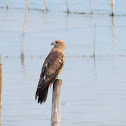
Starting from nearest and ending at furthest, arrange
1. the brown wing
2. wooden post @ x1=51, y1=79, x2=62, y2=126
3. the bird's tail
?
wooden post @ x1=51, y1=79, x2=62, y2=126, the bird's tail, the brown wing

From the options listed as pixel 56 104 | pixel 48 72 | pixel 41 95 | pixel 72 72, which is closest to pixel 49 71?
pixel 48 72

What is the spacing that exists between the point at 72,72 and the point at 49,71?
13.7 m

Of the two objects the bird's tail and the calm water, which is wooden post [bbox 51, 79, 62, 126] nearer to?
the bird's tail

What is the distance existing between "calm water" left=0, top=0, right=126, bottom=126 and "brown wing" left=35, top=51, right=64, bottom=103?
181 inches

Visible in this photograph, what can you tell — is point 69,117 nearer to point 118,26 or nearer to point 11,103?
point 11,103

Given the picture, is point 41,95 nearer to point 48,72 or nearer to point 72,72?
point 48,72

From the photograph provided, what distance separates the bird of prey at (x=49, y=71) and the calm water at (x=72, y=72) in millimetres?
4514

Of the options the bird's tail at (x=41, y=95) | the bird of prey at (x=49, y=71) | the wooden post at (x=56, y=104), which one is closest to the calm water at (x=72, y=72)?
the bird of prey at (x=49, y=71)

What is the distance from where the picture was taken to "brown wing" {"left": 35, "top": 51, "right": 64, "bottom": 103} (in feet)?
34.4

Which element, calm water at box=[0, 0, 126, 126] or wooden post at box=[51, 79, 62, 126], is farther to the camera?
calm water at box=[0, 0, 126, 126]

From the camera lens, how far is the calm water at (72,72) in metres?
17.0

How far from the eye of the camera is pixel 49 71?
1112 centimetres

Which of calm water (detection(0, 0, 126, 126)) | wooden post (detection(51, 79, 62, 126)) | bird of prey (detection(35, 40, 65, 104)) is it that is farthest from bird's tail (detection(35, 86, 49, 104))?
calm water (detection(0, 0, 126, 126))

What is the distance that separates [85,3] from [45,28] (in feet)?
77.7
